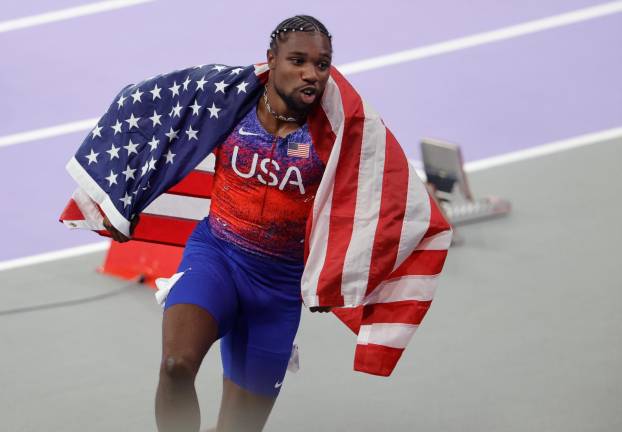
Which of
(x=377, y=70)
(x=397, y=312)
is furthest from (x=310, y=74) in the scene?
(x=377, y=70)

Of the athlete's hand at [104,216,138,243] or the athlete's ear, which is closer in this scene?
the athlete's ear

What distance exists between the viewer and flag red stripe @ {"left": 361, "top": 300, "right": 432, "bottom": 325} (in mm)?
4859

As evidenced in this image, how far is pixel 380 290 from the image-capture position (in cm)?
493

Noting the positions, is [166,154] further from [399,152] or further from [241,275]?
[399,152]

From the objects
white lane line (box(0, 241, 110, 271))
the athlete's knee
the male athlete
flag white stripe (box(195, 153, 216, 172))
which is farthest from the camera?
white lane line (box(0, 241, 110, 271))

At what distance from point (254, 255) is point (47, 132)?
5330mm

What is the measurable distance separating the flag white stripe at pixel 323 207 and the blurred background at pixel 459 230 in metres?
1.29

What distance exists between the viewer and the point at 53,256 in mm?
7930

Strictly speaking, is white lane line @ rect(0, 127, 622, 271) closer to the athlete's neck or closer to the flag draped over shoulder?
the flag draped over shoulder

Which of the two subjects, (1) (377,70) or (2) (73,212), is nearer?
(2) (73,212)

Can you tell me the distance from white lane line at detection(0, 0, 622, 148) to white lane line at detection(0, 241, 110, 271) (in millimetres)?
1853

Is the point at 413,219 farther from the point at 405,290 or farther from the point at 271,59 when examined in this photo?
the point at 271,59

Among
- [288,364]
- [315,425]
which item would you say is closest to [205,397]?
[315,425]

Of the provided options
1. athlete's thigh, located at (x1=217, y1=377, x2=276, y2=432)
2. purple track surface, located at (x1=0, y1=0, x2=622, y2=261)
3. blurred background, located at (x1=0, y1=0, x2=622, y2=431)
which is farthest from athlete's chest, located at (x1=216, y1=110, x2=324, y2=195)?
purple track surface, located at (x1=0, y1=0, x2=622, y2=261)
